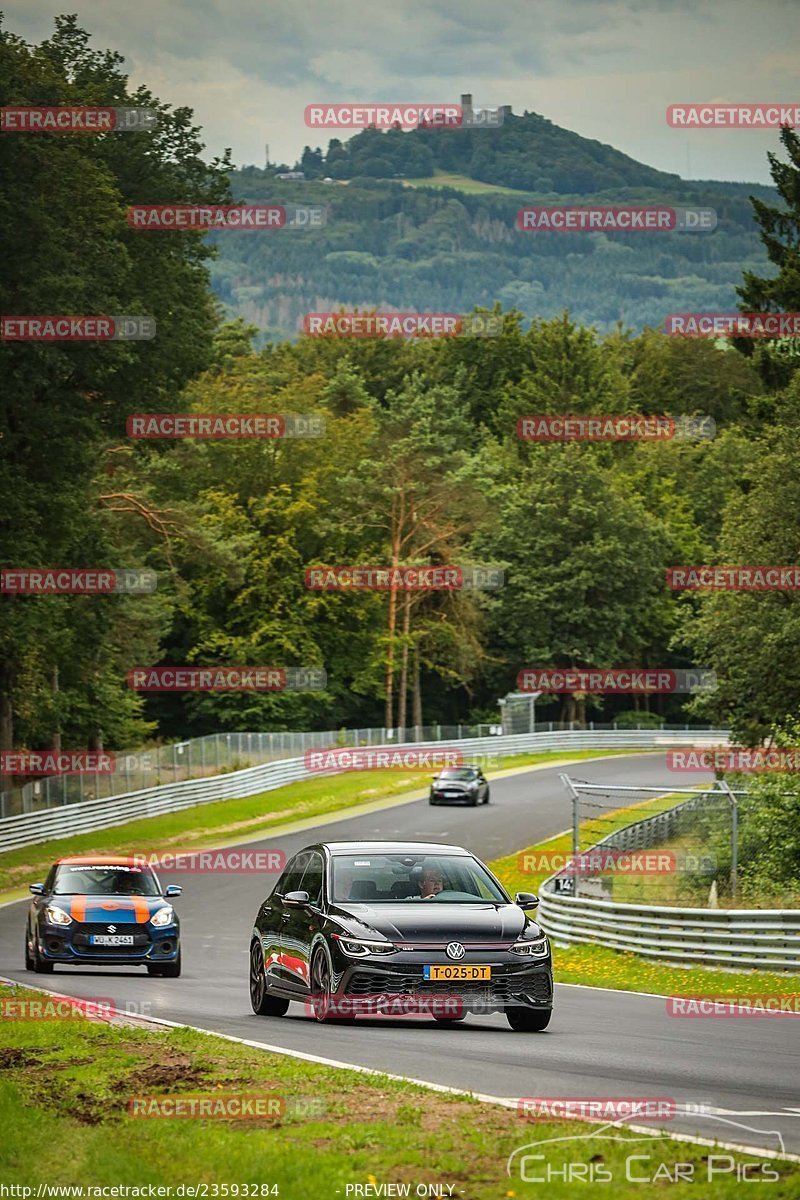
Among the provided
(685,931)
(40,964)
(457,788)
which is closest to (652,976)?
(685,931)

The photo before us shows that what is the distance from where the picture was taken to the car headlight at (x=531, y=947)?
47.0 feet

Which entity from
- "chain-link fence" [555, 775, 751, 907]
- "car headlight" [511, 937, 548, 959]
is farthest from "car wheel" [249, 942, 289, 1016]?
"chain-link fence" [555, 775, 751, 907]

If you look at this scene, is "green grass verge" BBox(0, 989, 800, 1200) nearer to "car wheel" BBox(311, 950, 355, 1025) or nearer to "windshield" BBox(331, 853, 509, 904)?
"car wheel" BBox(311, 950, 355, 1025)

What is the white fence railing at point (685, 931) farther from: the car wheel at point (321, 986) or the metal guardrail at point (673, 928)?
the car wheel at point (321, 986)

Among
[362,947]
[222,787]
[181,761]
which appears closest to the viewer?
[362,947]

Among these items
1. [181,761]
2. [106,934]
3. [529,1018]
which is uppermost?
[529,1018]

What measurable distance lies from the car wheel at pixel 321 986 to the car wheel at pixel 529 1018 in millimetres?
1470

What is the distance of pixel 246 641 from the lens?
8750cm

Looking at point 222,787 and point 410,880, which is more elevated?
point 410,880

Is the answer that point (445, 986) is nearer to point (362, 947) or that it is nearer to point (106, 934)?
point (362, 947)

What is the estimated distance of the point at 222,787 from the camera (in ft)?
196

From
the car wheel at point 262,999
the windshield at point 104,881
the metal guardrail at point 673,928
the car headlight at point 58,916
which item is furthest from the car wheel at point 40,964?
the metal guardrail at point 673,928

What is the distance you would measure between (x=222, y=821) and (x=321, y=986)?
40.2 m

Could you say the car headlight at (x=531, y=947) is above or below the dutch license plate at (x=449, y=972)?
above
